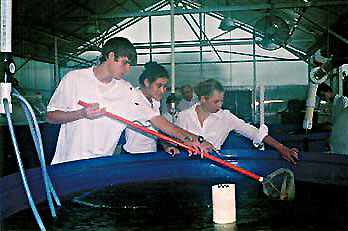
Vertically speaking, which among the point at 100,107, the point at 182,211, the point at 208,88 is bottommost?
the point at 182,211

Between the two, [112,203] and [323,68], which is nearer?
[112,203]

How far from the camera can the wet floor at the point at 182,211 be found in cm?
116

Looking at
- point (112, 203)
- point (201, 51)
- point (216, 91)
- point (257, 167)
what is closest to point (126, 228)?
point (112, 203)

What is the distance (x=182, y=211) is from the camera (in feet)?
4.31

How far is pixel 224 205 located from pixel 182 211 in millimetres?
183

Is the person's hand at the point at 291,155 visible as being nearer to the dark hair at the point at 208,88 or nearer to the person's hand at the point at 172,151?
the person's hand at the point at 172,151

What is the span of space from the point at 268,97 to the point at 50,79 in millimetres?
4383

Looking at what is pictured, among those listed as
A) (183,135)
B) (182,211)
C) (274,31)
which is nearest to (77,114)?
(183,135)

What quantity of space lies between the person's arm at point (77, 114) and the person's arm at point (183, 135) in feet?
1.04

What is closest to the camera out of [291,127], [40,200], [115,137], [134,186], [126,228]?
[126,228]

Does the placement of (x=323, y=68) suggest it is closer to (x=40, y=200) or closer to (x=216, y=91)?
(x=216, y=91)

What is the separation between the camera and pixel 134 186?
1726 mm

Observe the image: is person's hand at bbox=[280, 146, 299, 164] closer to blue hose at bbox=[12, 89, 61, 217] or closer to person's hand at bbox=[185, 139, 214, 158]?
person's hand at bbox=[185, 139, 214, 158]

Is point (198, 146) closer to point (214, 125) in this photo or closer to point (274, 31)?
point (214, 125)
